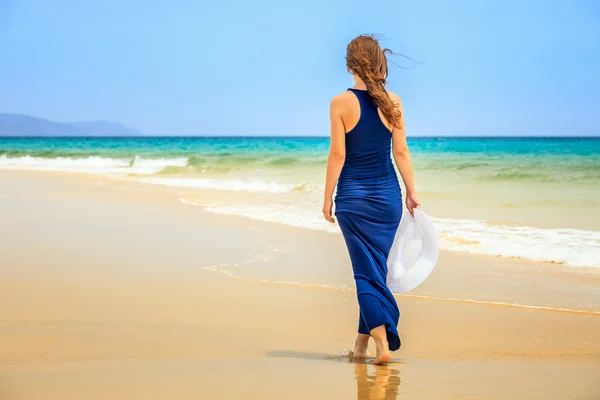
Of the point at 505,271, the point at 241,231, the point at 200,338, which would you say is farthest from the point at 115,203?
the point at 200,338

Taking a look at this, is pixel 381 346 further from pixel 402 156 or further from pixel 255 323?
pixel 255 323

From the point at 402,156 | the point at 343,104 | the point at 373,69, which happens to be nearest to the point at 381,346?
the point at 402,156

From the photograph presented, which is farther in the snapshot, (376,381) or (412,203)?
(412,203)

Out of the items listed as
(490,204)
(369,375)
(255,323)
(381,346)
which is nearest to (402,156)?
(381,346)

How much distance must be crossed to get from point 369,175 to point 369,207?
171 mm

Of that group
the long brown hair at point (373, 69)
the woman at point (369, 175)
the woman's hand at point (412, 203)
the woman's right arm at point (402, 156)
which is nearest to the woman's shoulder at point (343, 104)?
the woman at point (369, 175)

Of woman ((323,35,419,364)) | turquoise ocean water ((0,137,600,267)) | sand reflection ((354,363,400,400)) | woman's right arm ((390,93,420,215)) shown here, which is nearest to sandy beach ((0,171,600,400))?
sand reflection ((354,363,400,400))

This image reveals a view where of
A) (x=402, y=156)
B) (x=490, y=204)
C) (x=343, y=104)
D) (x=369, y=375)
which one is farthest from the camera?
(x=490, y=204)

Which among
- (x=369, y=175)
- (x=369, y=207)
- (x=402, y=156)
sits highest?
(x=402, y=156)

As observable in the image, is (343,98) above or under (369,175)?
above

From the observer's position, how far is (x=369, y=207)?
381 centimetres

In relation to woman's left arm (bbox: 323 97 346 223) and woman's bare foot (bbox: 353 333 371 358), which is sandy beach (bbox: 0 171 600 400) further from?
woman's left arm (bbox: 323 97 346 223)

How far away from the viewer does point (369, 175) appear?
3818 millimetres

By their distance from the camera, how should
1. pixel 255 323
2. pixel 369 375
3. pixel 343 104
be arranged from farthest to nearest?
1. pixel 255 323
2. pixel 343 104
3. pixel 369 375
